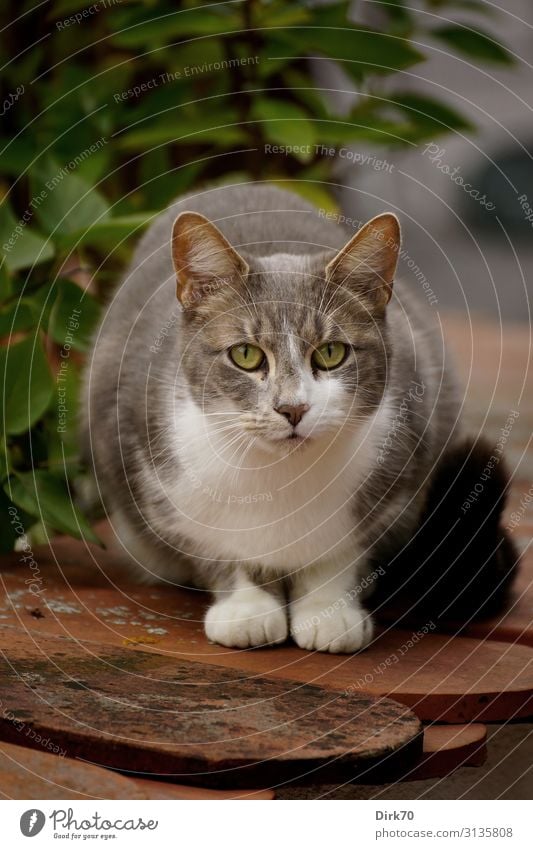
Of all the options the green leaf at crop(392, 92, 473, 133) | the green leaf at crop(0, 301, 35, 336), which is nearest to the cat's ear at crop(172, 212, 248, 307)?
the green leaf at crop(0, 301, 35, 336)

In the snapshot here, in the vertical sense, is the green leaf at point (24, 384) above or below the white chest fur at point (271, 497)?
above

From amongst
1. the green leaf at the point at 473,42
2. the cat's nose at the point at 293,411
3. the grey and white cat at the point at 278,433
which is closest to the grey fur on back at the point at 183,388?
the grey and white cat at the point at 278,433

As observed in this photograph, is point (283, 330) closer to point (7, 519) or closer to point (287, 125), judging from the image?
point (7, 519)

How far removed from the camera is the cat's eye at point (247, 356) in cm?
147

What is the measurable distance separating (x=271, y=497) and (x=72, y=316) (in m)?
0.77

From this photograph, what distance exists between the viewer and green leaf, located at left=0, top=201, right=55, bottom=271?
1945 millimetres

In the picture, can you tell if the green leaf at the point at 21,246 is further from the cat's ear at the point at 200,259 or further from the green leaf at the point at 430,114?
the green leaf at the point at 430,114

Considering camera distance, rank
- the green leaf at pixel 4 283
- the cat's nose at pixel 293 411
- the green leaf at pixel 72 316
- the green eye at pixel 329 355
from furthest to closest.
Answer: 1. the green leaf at pixel 72 316
2. the green leaf at pixel 4 283
3. the green eye at pixel 329 355
4. the cat's nose at pixel 293 411

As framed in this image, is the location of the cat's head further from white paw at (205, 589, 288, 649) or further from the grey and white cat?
white paw at (205, 589, 288, 649)

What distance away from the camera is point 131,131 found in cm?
259

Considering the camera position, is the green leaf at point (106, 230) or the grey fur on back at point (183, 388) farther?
the green leaf at point (106, 230)

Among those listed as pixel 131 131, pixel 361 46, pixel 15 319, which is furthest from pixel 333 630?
pixel 131 131

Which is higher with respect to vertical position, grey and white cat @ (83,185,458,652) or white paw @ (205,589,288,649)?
grey and white cat @ (83,185,458,652)
